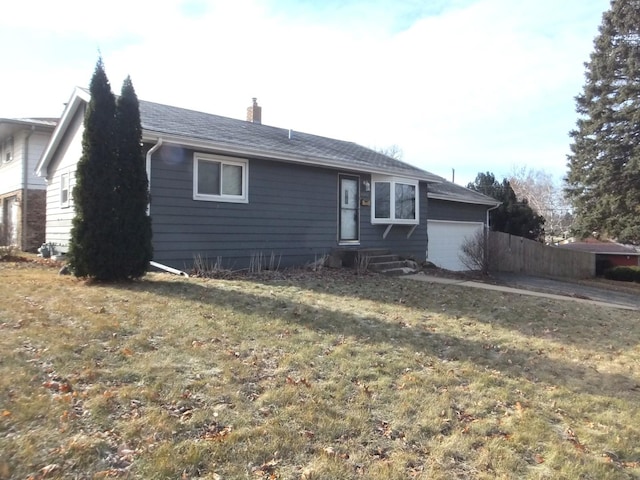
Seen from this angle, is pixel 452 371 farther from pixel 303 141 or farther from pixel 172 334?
pixel 303 141

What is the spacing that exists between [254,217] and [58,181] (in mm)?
6406

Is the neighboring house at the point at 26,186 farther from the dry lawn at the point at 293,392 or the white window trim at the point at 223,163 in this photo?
the dry lawn at the point at 293,392

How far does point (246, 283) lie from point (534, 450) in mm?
6229

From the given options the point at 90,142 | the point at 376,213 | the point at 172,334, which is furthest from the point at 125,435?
the point at 376,213

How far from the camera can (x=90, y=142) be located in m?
7.80

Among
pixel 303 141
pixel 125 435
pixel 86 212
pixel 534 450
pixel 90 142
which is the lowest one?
pixel 534 450

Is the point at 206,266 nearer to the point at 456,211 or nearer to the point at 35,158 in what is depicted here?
the point at 35,158

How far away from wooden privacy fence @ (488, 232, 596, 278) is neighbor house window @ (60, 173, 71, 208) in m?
15.0

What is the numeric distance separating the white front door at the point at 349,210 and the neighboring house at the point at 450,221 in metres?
4.92

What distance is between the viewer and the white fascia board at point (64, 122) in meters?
11.6

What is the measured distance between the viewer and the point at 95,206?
770 cm

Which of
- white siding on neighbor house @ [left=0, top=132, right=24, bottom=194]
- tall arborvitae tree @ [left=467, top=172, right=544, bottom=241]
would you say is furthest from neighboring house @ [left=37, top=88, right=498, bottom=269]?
tall arborvitae tree @ [left=467, top=172, right=544, bottom=241]

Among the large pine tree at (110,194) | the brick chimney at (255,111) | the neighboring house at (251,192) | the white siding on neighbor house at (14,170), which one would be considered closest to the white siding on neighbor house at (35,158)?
the white siding on neighbor house at (14,170)

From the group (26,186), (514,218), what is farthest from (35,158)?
(514,218)
